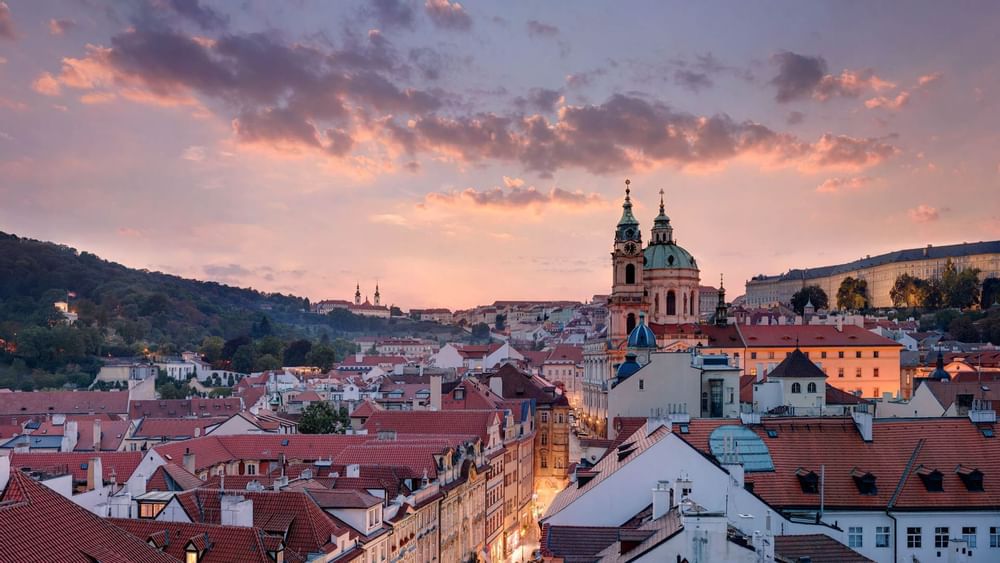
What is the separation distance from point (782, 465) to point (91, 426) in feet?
192

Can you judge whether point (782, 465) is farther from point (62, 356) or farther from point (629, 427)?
point (62, 356)

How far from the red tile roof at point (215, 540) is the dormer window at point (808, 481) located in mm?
18250

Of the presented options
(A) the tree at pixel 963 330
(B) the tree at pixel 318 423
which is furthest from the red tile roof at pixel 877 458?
(A) the tree at pixel 963 330

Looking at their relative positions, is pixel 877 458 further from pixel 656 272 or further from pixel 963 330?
pixel 963 330

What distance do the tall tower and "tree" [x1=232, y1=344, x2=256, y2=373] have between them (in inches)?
3539

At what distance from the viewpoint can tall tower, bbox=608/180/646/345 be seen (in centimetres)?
10894

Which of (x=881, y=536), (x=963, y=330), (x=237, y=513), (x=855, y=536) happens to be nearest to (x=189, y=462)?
(x=237, y=513)

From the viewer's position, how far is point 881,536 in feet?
114

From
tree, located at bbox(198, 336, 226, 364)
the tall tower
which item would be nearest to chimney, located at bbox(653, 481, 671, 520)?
the tall tower

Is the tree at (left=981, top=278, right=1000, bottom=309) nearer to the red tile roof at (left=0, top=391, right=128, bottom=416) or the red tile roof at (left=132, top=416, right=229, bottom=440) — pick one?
the red tile roof at (left=0, top=391, right=128, bottom=416)

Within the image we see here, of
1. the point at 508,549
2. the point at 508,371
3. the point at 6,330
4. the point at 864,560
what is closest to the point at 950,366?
the point at 508,371

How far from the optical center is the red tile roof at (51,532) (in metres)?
18.4

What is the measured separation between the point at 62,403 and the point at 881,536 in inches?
3496

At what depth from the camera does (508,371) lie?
293 ft
